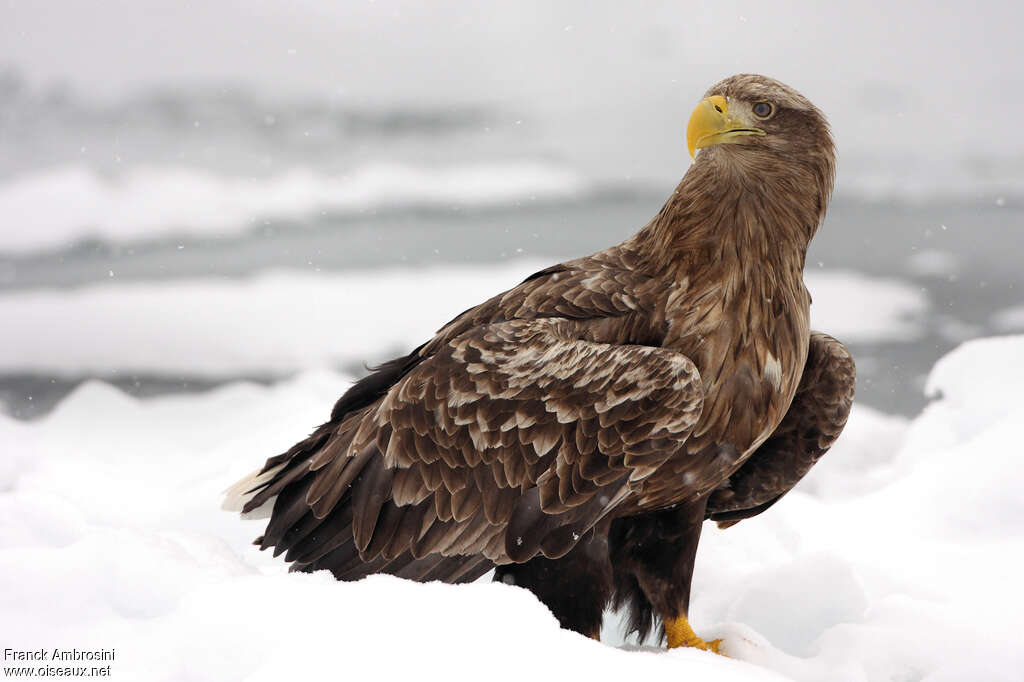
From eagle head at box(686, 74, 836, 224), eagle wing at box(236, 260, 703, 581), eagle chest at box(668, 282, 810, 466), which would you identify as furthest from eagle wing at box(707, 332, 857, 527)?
eagle wing at box(236, 260, 703, 581)

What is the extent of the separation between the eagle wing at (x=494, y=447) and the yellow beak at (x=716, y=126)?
2.28 ft

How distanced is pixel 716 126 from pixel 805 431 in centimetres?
156

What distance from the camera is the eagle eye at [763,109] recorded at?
3887 millimetres

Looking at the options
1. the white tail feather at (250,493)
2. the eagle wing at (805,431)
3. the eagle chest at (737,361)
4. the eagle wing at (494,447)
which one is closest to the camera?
the eagle wing at (494,447)

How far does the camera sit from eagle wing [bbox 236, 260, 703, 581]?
3.64 metres

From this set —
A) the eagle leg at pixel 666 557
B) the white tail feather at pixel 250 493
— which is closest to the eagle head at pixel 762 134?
the eagle leg at pixel 666 557

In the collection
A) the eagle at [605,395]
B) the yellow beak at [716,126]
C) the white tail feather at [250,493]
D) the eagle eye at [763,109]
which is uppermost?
the eagle eye at [763,109]

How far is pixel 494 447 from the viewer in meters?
3.85

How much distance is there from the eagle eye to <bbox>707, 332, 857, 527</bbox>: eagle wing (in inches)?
47.2

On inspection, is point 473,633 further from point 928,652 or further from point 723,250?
point 928,652

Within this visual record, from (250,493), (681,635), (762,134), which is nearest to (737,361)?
(762,134)

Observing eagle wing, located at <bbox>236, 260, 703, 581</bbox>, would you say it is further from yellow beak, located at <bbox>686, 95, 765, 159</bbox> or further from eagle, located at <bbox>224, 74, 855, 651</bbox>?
yellow beak, located at <bbox>686, 95, 765, 159</bbox>

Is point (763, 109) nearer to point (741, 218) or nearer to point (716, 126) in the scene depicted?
point (716, 126)

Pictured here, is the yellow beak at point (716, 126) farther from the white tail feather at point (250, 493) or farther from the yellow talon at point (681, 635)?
the white tail feather at point (250, 493)
